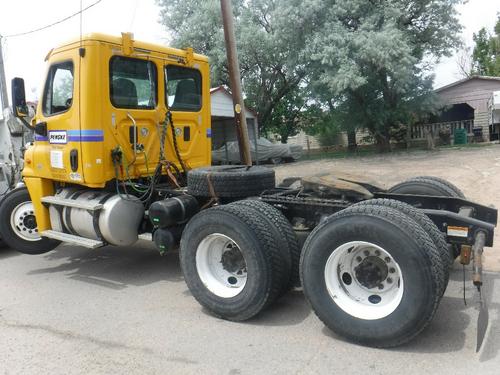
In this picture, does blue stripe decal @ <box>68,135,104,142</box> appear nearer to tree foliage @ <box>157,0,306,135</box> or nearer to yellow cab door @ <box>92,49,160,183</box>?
yellow cab door @ <box>92,49,160,183</box>

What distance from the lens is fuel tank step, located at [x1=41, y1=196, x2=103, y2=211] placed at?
222 inches

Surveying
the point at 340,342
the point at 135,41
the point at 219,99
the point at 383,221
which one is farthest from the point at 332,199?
the point at 219,99

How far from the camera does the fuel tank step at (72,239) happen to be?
5602mm

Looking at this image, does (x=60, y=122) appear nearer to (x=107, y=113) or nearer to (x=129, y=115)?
(x=107, y=113)

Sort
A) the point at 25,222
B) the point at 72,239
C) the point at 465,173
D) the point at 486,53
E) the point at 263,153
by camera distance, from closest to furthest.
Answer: the point at 72,239
the point at 25,222
the point at 465,173
the point at 263,153
the point at 486,53

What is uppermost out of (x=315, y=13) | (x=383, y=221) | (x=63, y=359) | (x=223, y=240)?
(x=315, y=13)

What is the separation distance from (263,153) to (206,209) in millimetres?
18847

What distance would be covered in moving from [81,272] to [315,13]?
16509 mm

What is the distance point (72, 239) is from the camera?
19.0 feet

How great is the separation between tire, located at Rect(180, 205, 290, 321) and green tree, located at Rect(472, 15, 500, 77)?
122ft

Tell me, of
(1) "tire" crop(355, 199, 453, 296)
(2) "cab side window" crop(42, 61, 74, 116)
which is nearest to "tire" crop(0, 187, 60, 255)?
→ (2) "cab side window" crop(42, 61, 74, 116)

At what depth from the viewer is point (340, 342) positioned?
3.81 m

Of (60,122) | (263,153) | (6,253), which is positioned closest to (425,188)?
(60,122)

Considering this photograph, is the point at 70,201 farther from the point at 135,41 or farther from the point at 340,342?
the point at 340,342
